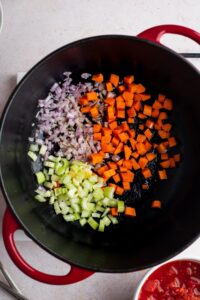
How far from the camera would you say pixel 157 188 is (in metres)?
1.17

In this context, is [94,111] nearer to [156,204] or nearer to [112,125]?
[112,125]

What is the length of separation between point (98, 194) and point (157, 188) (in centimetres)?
17

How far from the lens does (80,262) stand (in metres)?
0.99

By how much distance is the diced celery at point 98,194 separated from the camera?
111 cm

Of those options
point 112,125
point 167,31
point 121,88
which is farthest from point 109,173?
point 167,31

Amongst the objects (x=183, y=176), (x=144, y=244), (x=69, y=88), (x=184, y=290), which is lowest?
(x=184, y=290)

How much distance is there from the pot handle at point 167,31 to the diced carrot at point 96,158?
0.31m

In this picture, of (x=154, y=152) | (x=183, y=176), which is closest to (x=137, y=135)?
(x=154, y=152)

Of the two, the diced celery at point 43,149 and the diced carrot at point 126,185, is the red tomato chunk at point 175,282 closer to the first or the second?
the diced carrot at point 126,185

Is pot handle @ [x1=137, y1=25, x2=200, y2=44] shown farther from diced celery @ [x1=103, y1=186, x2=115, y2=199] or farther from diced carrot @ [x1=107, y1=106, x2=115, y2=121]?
diced celery @ [x1=103, y1=186, x2=115, y2=199]

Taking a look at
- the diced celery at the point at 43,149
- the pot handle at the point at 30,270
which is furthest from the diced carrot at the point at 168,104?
the pot handle at the point at 30,270

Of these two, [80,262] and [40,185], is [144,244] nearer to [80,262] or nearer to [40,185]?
[80,262]

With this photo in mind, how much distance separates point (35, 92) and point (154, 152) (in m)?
0.35

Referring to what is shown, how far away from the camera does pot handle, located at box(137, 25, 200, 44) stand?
1.00m
